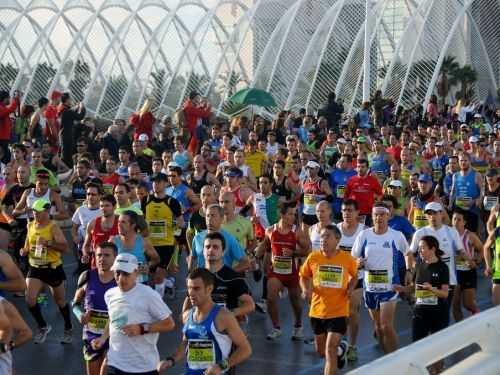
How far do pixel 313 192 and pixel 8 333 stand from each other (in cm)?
915

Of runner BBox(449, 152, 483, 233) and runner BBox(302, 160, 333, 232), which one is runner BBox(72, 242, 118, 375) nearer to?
runner BBox(302, 160, 333, 232)

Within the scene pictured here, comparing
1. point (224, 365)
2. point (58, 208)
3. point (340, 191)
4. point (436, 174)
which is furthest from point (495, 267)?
point (436, 174)

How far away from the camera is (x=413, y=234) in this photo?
1125 cm

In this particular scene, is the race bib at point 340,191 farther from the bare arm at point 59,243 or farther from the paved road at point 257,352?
the bare arm at point 59,243

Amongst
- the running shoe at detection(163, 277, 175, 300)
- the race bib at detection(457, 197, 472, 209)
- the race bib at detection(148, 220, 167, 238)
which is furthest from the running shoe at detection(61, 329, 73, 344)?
the race bib at detection(457, 197, 472, 209)

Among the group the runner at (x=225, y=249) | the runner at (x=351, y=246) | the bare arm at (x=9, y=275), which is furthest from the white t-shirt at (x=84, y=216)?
the bare arm at (x=9, y=275)

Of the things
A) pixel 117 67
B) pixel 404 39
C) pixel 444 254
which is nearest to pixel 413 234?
pixel 444 254

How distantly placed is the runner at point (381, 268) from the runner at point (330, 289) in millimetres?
747

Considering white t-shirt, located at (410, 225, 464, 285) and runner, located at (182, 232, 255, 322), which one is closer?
runner, located at (182, 232, 255, 322)

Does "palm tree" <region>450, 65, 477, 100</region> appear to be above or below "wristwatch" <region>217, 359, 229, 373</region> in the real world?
above

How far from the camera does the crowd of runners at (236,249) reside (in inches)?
286

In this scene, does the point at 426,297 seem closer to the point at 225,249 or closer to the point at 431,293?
the point at 431,293

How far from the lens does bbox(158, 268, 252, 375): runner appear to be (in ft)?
22.2

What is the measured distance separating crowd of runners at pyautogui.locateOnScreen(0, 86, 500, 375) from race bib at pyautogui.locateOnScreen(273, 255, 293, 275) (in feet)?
0.05
